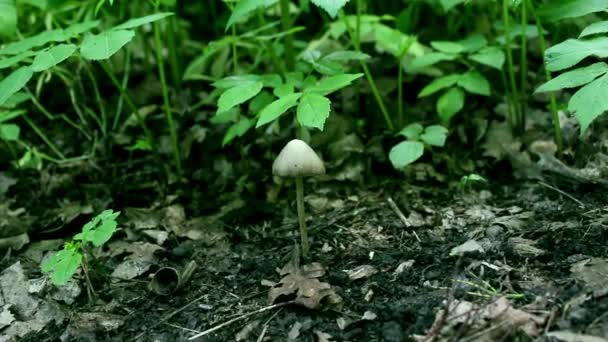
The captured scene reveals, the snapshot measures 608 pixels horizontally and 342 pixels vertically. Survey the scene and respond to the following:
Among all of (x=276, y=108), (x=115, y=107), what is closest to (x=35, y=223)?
(x=115, y=107)

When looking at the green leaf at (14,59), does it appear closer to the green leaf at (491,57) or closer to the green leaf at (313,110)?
the green leaf at (313,110)

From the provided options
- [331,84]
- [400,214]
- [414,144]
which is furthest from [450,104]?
[331,84]

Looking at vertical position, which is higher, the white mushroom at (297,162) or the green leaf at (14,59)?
the green leaf at (14,59)

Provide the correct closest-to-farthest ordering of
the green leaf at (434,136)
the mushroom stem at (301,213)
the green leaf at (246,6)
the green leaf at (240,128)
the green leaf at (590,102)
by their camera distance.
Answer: the green leaf at (590,102) → the mushroom stem at (301,213) → the green leaf at (246,6) → the green leaf at (434,136) → the green leaf at (240,128)

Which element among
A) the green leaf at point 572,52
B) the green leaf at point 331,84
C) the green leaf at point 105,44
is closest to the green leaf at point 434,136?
the green leaf at point 331,84

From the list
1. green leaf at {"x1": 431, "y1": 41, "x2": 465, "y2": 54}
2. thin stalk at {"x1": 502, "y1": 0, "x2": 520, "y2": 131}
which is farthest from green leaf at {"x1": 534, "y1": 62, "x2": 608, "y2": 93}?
green leaf at {"x1": 431, "y1": 41, "x2": 465, "y2": 54}

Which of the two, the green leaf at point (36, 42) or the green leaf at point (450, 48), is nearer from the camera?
the green leaf at point (36, 42)

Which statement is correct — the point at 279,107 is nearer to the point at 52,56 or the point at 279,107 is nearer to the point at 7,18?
the point at 52,56
